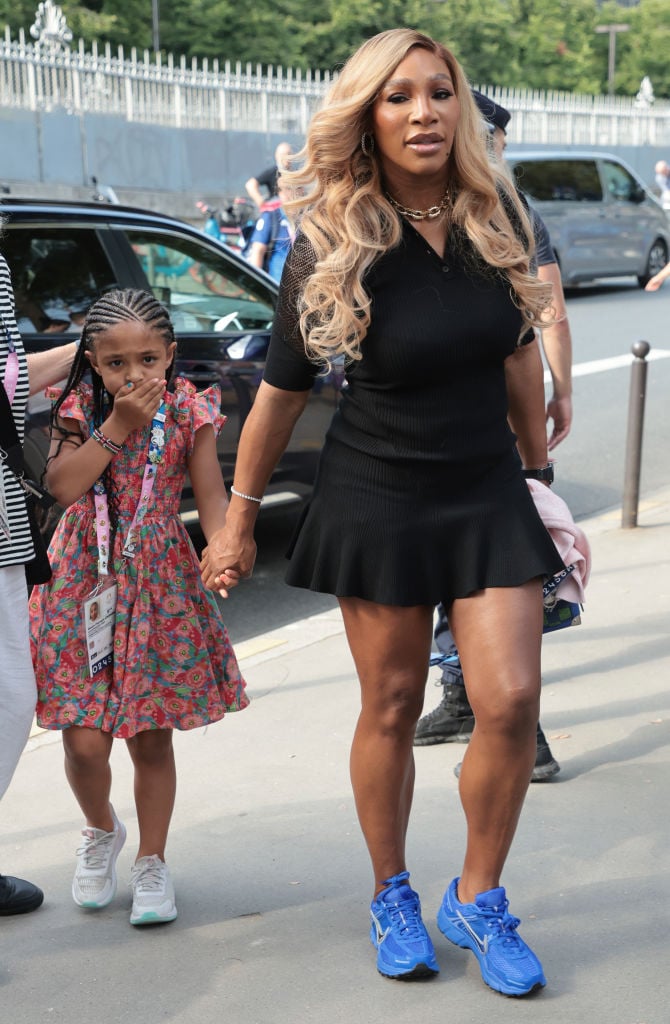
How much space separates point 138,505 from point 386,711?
76cm

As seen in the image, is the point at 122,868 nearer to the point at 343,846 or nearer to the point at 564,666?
the point at 343,846

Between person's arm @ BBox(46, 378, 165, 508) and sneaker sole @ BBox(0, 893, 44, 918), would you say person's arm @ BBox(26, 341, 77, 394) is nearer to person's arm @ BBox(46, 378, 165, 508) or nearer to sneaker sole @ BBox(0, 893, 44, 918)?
person's arm @ BBox(46, 378, 165, 508)

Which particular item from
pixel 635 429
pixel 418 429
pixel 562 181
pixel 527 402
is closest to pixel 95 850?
pixel 418 429

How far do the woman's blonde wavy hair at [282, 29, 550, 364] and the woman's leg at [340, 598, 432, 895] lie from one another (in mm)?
585

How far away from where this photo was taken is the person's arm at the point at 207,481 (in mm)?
3148

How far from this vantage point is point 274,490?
260 inches

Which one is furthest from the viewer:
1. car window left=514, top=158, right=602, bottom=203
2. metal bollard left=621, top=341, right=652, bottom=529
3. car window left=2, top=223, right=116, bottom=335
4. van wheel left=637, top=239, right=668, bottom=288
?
van wheel left=637, top=239, right=668, bottom=288

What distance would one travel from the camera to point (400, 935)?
292 centimetres

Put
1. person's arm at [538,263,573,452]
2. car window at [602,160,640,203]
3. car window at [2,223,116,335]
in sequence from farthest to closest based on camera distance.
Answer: car window at [602,160,640,203], car window at [2,223,116,335], person's arm at [538,263,573,452]

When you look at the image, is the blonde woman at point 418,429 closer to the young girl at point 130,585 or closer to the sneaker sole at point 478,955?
the sneaker sole at point 478,955

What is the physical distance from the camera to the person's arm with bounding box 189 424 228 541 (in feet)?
10.3

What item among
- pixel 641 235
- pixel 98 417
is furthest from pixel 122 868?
pixel 641 235

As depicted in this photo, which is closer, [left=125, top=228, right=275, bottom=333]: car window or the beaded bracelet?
the beaded bracelet

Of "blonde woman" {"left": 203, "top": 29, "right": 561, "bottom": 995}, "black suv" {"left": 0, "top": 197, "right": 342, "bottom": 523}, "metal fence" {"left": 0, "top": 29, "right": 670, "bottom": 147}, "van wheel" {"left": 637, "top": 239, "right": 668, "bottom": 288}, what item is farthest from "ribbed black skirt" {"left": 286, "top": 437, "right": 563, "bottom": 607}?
"metal fence" {"left": 0, "top": 29, "right": 670, "bottom": 147}
